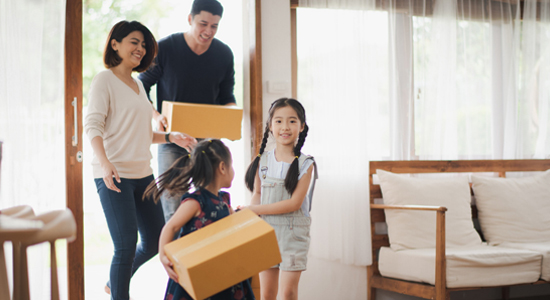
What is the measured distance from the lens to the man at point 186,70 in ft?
7.89

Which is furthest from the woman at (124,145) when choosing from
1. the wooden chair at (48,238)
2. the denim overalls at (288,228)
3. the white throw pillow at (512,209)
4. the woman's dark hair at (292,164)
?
the white throw pillow at (512,209)

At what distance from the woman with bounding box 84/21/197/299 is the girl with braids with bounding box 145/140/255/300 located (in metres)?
0.39

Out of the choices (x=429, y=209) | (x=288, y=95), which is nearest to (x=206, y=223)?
(x=429, y=209)

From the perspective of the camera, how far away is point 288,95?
2709 millimetres

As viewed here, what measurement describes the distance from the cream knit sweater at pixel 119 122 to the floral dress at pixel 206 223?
56cm

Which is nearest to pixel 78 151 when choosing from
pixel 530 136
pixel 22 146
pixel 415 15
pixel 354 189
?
pixel 22 146

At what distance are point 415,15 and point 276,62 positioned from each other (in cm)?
100

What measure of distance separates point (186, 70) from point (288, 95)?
0.61 m

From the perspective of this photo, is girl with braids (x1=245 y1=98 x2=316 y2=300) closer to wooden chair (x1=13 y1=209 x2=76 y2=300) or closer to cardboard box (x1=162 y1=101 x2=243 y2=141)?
cardboard box (x1=162 y1=101 x2=243 y2=141)

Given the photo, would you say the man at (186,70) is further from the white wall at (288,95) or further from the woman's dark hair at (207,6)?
the white wall at (288,95)

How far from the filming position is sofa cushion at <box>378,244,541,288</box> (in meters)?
2.29

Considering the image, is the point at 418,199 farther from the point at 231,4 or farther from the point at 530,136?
the point at 231,4

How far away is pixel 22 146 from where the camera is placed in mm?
2170

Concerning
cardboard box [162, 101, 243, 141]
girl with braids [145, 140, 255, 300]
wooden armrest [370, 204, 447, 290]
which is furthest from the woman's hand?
wooden armrest [370, 204, 447, 290]
